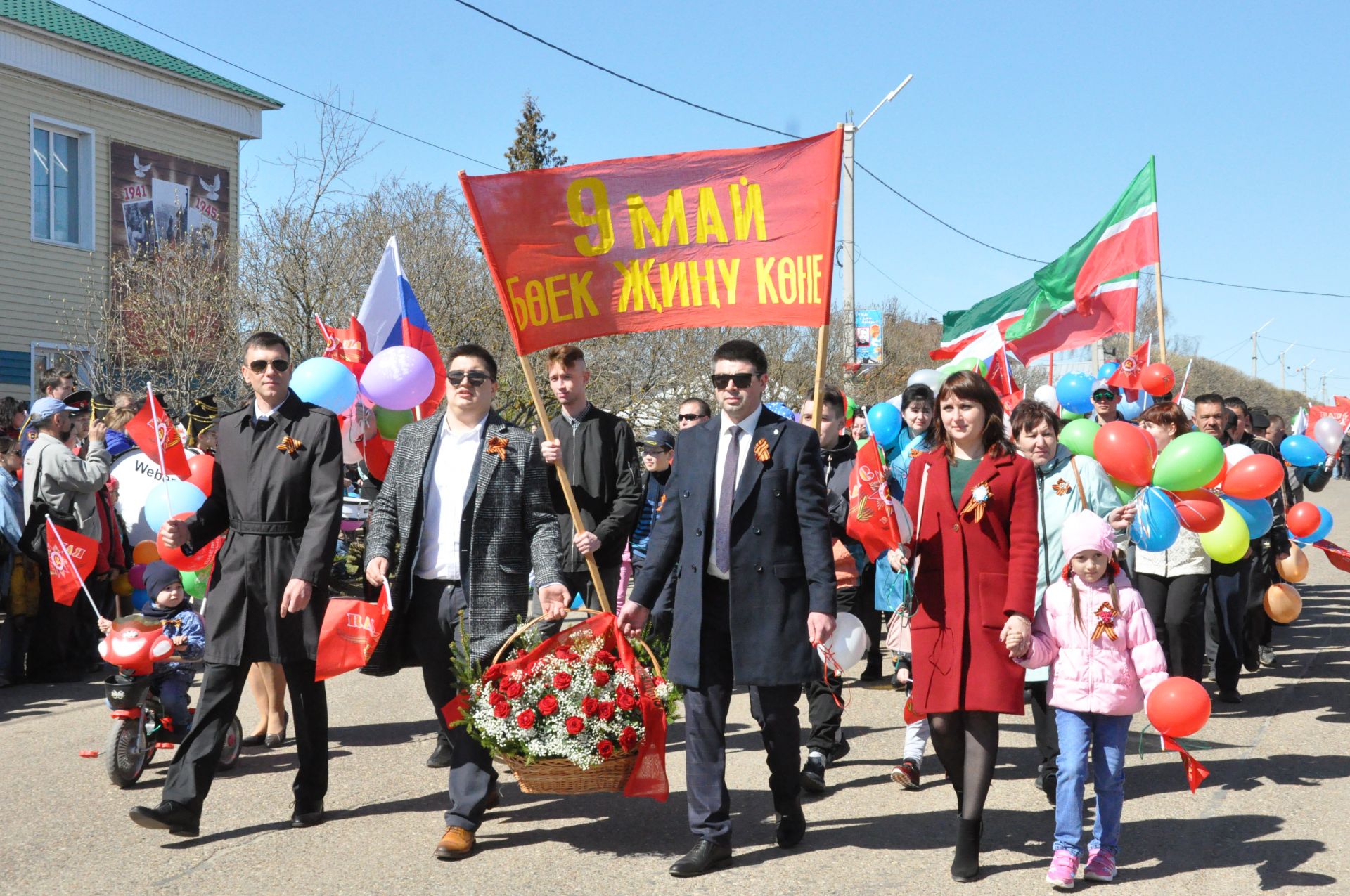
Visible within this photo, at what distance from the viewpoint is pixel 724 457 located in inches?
210

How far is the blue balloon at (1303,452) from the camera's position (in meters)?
9.95

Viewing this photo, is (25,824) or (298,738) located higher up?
(298,738)

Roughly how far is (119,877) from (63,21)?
865 inches

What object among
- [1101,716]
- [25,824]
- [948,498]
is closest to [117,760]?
[25,824]

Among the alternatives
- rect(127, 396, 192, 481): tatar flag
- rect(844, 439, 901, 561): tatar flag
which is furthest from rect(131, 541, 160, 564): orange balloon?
rect(844, 439, 901, 561): tatar flag

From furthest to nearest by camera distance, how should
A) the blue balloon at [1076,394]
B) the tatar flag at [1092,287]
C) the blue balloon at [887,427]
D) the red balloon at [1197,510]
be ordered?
1. the blue balloon at [1076,394]
2. the tatar flag at [1092,287]
3. the blue balloon at [887,427]
4. the red balloon at [1197,510]

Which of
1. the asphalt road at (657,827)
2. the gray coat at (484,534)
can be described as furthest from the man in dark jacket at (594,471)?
the asphalt road at (657,827)

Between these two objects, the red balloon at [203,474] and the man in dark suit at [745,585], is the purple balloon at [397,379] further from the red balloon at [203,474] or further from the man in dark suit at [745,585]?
the man in dark suit at [745,585]

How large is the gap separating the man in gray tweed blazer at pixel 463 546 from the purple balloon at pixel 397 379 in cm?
106

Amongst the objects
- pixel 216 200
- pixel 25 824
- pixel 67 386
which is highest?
pixel 216 200

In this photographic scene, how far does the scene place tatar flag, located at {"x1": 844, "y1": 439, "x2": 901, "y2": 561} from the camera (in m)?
5.18

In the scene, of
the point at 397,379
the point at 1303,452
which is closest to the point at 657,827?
the point at 397,379

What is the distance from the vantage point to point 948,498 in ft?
16.8

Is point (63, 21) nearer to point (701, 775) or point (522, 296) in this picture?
point (522, 296)
